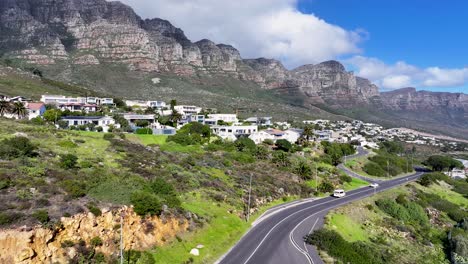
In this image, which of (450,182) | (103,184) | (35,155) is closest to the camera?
(103,184)

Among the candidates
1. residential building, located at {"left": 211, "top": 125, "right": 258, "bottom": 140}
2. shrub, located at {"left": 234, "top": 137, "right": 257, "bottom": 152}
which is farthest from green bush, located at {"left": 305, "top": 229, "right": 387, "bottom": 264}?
residential building, located at {"left": 211, "top": 125, "right": 258, "bottom": 140}

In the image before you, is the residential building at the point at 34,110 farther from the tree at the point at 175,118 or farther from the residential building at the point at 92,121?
the tree at the point at 175,118

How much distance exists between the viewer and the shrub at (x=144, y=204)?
103ft

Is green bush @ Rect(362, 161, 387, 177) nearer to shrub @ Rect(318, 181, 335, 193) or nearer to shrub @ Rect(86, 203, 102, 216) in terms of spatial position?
shrub @ Rect(318, 181, 335, 193)

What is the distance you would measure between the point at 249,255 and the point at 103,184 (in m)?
15.8

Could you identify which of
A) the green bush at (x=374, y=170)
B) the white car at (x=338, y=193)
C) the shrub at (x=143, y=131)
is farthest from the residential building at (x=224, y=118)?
the white car at (x=338, y=193)

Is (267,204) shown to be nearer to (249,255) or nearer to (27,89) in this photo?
(249,255)

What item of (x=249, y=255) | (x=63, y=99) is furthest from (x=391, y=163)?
(x=63, y=99)

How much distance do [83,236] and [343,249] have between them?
26077 millimetres

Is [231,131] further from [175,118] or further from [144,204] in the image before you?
[144,204]

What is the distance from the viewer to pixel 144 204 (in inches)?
1252

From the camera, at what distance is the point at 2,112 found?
262ft

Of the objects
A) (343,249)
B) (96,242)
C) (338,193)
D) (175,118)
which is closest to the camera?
(96,242)

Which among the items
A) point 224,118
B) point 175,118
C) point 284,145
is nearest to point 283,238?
point 284,145
